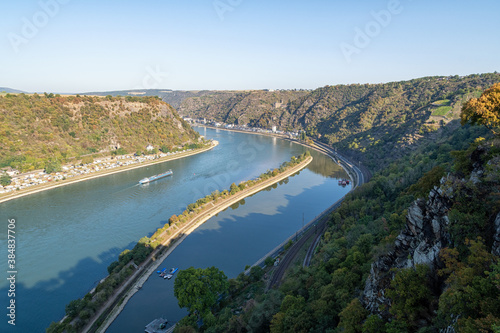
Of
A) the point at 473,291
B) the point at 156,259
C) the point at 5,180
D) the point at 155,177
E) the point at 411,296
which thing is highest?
the point at 473,291

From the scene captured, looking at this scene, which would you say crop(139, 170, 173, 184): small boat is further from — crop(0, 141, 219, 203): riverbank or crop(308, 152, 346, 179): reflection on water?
crop(308, 152, 346, 179): reflection on water

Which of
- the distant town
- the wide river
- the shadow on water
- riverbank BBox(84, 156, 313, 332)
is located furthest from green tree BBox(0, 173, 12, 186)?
the distant town

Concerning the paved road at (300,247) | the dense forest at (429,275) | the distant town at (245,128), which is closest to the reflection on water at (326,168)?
the paved road at (300,247)

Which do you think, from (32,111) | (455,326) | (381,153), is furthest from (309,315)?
(32,111)

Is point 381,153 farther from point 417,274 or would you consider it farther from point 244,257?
point 417,274

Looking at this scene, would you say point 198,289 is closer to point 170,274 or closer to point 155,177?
point 170,274

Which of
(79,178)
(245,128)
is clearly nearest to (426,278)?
(79,178)

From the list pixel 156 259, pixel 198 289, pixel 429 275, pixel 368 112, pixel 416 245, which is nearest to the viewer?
pixel 429 275
